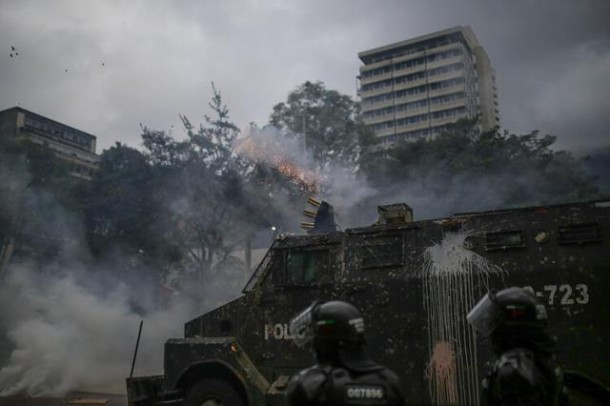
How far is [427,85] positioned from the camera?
72062 millimetres

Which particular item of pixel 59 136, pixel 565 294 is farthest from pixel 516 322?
pixel 59 136

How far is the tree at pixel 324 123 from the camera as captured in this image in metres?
29.3

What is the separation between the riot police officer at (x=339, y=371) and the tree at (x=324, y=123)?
2546 centimetres

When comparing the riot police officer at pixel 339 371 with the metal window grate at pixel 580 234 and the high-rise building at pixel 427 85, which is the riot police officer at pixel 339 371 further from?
the high-rise building at pixel 427 85

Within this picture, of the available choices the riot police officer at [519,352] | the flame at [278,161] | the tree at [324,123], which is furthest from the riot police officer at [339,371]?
the tree at [324,123]

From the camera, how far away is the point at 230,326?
7543mm

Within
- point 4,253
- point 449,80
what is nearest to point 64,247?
point 4,253

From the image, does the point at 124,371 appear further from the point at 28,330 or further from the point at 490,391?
the point at 490,391

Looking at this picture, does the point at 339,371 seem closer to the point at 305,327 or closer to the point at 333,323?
the point at 333,323

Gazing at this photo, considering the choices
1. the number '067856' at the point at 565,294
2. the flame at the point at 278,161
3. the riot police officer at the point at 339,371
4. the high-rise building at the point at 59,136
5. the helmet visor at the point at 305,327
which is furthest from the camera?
the high-rise building at the point at 59,136

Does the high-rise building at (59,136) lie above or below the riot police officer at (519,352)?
above

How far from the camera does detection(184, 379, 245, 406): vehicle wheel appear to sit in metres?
6.78

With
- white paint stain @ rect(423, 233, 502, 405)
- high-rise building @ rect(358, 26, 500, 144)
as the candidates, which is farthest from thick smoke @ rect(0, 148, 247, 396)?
high-rise building @ rect(358, 26, 500, 144)

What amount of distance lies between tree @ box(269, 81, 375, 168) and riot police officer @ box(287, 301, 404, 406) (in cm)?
2546
